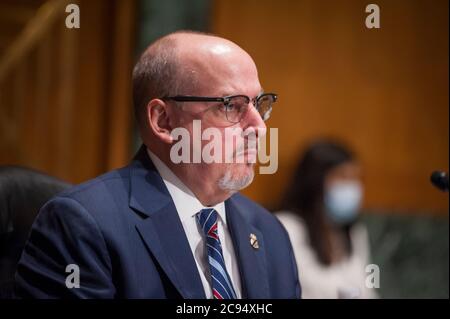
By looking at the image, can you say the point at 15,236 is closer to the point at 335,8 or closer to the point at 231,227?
the point at 231,227

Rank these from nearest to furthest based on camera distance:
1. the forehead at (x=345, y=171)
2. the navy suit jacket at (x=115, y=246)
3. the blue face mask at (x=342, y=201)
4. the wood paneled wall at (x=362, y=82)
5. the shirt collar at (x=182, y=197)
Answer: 1. the navy suit jacket at (x=115, y=246)
2. the shirt collar at (x=182, y=197)
3. the wood paneled wall at (x=362, y=82)
4. the blue face mask at (x=342, y=201)
5. the forehead at (x=345, y=171)

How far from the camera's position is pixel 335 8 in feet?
6.07

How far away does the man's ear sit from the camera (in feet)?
4.29

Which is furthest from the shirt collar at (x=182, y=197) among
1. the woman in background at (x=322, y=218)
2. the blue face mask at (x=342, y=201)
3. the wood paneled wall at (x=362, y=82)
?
the woman in background at (x=322, y=218)

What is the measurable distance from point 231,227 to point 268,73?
0.59 meters

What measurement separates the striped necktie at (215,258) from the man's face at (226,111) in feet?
0.31

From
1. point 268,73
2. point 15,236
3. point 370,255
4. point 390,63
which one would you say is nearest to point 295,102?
point 268,73

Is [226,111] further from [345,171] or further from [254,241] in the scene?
[345,171]

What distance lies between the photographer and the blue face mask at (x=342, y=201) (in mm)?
2476

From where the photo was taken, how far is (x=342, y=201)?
8.11 ft

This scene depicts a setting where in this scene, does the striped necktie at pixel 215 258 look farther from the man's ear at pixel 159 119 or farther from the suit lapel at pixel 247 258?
the man's ear at pixel 159 119

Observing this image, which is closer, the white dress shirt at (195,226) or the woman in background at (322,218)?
the white dress shirt at (195,226)

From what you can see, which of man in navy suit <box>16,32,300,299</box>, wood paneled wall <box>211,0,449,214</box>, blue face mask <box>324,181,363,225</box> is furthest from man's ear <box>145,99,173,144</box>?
blue face mask <box>324,181,363,225</box>

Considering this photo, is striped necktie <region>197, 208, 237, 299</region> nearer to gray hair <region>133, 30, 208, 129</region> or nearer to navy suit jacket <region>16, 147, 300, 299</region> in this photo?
navy suit jacket <region>16, 147, 300, 299</region>
